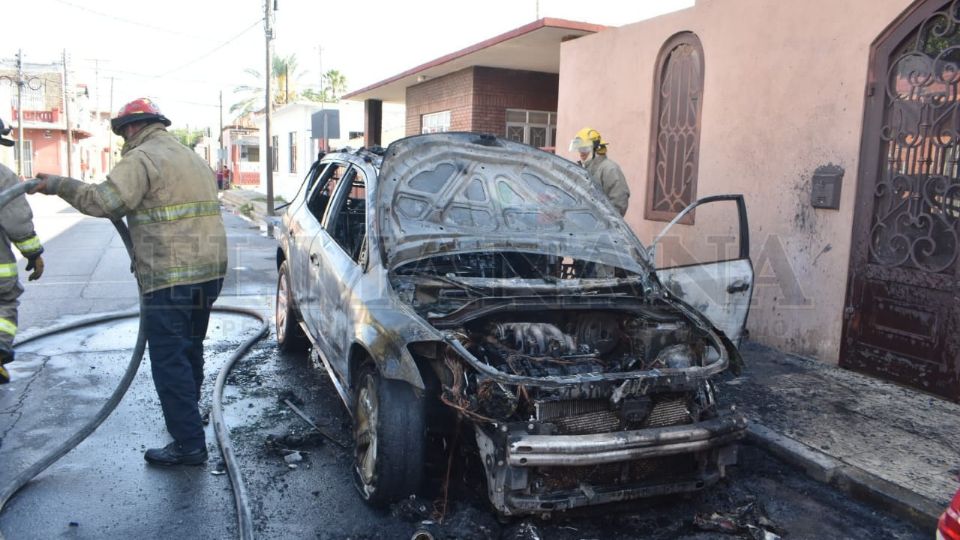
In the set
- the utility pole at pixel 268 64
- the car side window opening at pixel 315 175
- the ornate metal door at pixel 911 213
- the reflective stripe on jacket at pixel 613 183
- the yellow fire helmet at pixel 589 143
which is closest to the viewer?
the ornate metal door at pixel 911 213

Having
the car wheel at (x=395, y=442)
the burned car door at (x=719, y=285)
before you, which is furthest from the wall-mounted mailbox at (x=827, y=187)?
the car wheel at (x=395, y=442)

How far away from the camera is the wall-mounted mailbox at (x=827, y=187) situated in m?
5.89

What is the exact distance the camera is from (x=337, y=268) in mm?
4367

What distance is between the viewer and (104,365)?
19.2ft

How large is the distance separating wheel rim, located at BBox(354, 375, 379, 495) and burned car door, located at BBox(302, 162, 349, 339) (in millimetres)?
1076

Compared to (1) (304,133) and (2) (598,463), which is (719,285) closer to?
(2) (598,463)

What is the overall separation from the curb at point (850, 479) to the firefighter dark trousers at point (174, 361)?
344 centimetres

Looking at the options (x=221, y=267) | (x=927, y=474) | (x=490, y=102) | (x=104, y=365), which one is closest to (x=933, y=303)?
(x=927, y=474)

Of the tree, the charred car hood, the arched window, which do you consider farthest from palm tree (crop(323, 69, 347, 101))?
the charred car hood

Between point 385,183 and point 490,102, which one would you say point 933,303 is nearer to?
point 385,183

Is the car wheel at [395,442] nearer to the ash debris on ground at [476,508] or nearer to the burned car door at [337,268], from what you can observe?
the ash debris on ground at [476,508]

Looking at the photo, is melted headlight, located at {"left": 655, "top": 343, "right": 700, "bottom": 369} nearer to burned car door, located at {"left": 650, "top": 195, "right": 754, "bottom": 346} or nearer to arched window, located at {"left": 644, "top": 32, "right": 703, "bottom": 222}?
burned car door, located at {"left": 650, "top": 195, "right": 754, "bottom": 346}

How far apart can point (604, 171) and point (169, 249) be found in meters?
4.49

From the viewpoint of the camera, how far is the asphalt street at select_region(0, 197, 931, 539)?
342 cm
